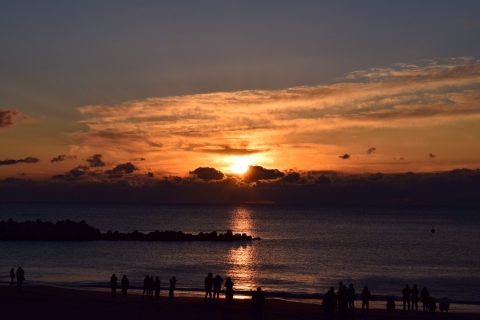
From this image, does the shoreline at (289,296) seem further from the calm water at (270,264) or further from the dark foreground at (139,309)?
the dark foreground at (139,309)

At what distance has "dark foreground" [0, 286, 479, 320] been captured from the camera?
26469mm

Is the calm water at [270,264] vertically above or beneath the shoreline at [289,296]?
above

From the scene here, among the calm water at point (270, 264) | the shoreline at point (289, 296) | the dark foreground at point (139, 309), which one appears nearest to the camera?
the dark foreground at point (139, 309)

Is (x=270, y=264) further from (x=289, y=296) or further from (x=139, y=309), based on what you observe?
(x=139, y=309)

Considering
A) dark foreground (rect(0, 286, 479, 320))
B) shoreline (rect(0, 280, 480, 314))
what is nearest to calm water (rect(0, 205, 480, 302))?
shoreline (rect(0, 280, 480, 314))

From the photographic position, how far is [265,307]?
3103 cm

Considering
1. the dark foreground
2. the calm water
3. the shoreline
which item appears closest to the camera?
the dark foreground

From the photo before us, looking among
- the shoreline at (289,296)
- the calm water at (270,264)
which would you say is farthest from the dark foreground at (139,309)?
the calm water at (270,264)

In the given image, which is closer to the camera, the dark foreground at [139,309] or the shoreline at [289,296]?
the dark foreground at [139,309]

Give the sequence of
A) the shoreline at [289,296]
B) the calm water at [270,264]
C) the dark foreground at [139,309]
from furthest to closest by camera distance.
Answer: the calm water at [270,264], the shoreline at [289,296], the dark foreground at [139,309]

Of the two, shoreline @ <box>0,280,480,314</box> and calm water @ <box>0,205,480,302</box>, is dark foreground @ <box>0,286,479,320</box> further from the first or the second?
calm water @ <box>0,205,480,302</box>

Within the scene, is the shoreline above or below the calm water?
below

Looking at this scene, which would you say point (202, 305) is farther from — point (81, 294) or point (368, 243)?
point (368, 243)

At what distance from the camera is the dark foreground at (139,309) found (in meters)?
26.5
